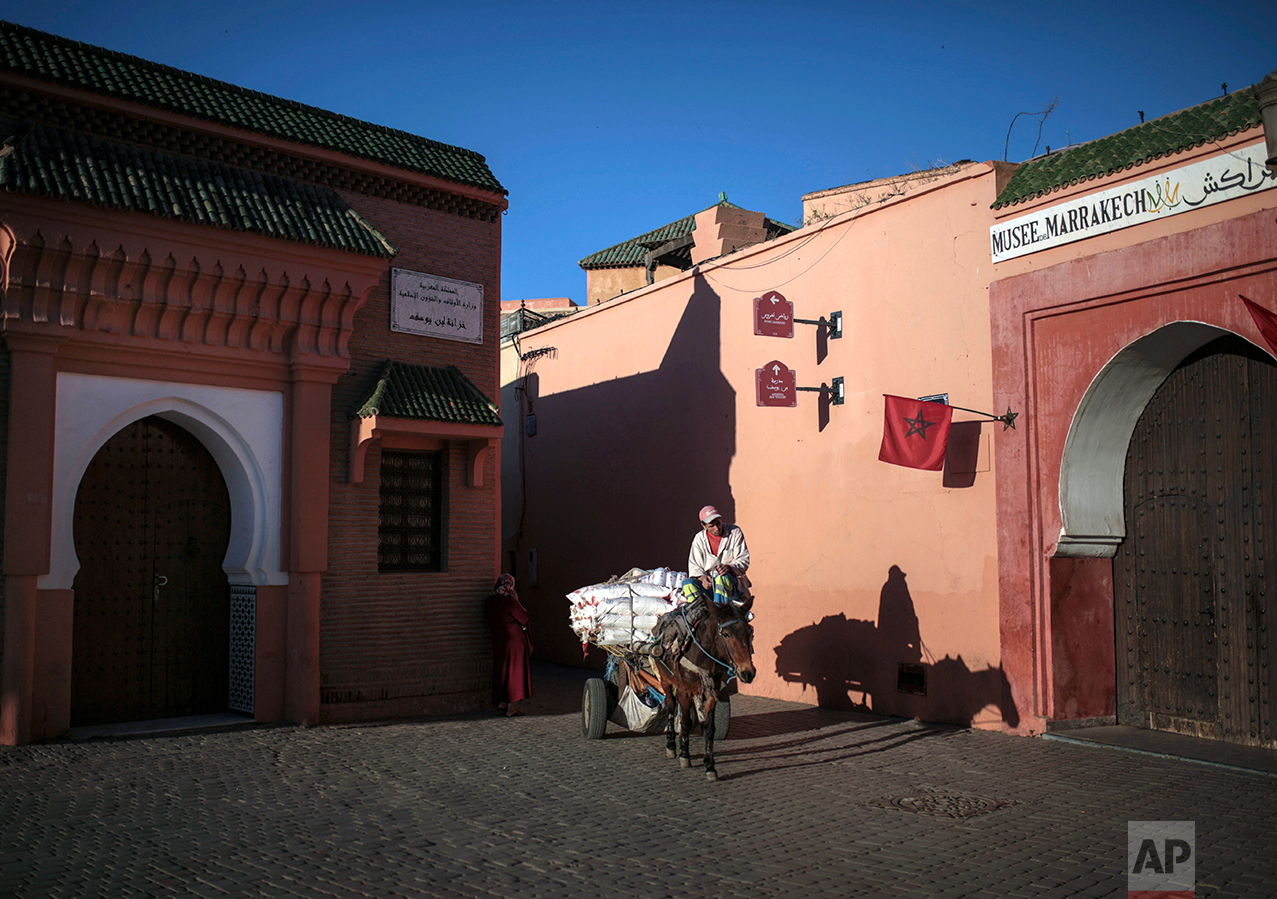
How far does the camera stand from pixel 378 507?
1151cm

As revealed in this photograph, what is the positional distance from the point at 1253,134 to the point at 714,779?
690 cm

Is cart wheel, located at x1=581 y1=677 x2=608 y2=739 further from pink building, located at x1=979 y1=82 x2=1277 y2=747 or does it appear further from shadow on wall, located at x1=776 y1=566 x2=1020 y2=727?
pink building, located at x1=979 y1=82 x2=1277 y2=747

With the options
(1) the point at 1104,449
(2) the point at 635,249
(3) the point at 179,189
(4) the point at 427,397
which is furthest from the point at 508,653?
(2) the point at 635,249

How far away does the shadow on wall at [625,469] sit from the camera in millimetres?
14844

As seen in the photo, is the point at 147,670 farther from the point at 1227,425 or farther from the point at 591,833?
the point at 1227,425

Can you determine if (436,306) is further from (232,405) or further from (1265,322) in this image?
(1265,322)

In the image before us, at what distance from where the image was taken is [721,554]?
9.82m

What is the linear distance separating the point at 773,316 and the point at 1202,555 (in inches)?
213

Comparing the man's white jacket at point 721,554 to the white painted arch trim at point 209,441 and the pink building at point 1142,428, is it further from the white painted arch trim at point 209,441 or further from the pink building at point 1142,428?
the white painted arch trim at point 209,441

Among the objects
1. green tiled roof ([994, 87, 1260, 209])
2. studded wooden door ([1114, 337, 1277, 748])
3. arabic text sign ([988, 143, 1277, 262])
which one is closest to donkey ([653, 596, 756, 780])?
studded wooden door ([1114, 337, 1277, 748])

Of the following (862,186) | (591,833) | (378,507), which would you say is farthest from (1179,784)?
(862,186)

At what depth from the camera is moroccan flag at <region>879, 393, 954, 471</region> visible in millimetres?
10234

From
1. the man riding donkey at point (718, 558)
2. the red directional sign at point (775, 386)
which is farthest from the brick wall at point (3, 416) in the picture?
the red directional sign at point (775, 386)

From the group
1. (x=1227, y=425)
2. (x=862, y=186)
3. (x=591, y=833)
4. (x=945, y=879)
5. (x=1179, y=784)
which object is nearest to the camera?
(x=945, y=879)
